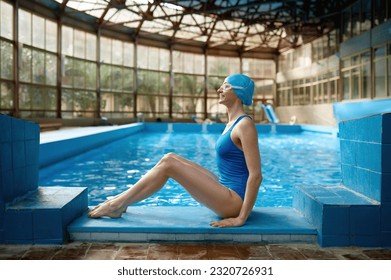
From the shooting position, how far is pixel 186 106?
24312 mm

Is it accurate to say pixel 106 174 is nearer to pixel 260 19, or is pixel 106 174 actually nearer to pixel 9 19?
pixel 9 19

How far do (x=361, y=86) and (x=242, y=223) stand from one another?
16.2 m

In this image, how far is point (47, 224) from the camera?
7.64ft

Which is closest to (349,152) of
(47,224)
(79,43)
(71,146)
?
(47,224)

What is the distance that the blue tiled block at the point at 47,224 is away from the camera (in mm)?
2316

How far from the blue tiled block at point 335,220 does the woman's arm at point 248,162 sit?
18.0 inches

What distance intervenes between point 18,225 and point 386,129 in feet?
7.54

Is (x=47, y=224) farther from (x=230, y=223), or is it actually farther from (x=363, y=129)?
(x=363, y=129)

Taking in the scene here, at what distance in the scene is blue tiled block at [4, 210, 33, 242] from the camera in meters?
2.32

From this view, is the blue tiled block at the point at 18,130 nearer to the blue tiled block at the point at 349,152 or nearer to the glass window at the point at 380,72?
the blue tiled block at the point at 349,152

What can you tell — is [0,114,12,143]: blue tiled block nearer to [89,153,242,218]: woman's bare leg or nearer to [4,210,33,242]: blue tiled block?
[4,210,33,242]: blue tiled block

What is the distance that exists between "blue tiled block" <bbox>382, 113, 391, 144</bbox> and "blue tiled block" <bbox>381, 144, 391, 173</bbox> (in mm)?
30

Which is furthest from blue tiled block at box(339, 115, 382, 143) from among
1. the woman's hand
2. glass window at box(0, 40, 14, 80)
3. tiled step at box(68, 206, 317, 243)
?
glass window at box(0, 40, 14, 80)
